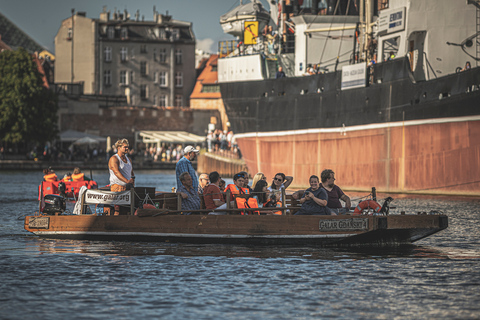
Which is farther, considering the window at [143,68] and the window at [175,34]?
the window at [175,34]

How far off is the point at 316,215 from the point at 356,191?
23811 millimetres

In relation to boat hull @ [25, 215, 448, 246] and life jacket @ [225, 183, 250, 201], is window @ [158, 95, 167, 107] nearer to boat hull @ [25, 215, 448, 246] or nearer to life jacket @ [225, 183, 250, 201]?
boat hull @ [25, 215, 448, 246]

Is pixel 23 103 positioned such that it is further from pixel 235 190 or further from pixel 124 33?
pixel 235 190

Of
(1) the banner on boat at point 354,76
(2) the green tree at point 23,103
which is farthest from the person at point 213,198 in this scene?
(2) the green tree at point 23,103

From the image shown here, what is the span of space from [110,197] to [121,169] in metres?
0.74

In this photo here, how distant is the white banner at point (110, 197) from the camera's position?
64.1ft

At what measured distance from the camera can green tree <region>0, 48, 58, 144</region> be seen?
75.7 m

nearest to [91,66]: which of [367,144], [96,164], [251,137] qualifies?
[96,164]

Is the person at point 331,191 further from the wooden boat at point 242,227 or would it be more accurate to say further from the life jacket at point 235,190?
the life jacket at point 235,190

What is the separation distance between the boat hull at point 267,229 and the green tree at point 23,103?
57.5 meters

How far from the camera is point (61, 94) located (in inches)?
3777

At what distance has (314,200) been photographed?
58.4 ft

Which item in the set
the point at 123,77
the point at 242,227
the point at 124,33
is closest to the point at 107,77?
the point at 123,77

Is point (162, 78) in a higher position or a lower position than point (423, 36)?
higher
